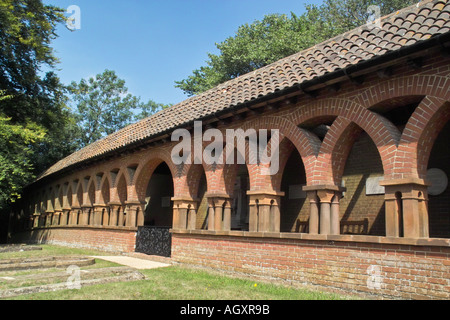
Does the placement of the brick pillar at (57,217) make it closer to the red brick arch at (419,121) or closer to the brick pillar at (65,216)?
the brick pillar at (65,216)

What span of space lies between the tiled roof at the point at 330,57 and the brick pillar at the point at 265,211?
1946 millimetres

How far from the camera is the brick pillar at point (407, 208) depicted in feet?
17.9

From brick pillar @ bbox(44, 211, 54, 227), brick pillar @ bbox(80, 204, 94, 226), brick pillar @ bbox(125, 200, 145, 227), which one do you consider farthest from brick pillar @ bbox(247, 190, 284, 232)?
brick pillar @ bbox(44, 211, 54, 227)

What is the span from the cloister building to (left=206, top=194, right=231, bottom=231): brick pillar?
1.0 inches

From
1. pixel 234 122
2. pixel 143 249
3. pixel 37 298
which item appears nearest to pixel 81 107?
pixel 143 249

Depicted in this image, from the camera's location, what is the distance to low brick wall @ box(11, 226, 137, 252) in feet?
39.6

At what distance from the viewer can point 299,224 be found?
9.65 metres

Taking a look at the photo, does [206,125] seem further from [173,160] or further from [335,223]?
[335,223]

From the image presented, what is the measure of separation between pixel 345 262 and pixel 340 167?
1.70 meters

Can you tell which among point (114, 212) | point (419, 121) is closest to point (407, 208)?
point (419, 121)

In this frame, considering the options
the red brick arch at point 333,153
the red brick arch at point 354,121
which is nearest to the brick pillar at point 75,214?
the red brick arch at point 354,121

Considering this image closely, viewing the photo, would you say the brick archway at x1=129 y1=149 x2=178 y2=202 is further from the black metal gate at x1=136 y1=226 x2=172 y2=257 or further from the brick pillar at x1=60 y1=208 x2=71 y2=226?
the brick pillar at x1=60 y1=208 x2=71 y2=226

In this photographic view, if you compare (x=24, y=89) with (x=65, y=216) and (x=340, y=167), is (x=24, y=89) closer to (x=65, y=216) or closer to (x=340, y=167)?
(x=65, y=216)

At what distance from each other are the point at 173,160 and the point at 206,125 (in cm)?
166
